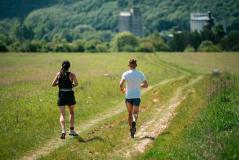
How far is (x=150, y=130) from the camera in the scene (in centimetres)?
2072

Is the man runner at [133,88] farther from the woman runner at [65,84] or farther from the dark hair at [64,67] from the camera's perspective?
the dark hair at [64,67]

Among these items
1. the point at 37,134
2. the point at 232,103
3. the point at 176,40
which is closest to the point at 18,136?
the point at 37,134

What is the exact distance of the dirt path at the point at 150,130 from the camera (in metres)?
16.7

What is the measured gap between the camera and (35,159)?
15961 millimetres

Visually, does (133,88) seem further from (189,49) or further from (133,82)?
(189,49)

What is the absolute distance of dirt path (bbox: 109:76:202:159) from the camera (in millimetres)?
16688

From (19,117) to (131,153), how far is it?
856cm

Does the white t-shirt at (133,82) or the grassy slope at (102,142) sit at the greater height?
the white t-shirt at (133,82)

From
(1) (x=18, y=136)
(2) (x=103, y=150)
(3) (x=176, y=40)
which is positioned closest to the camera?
(2) (x=103, y=150)

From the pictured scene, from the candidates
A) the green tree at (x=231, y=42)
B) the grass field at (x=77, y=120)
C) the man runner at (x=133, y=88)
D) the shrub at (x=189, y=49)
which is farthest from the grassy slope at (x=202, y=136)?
the shrub at (x=189, y=49)

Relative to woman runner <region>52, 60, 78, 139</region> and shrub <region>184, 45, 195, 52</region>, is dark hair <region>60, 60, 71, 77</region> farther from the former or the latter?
shrub <region>184, 45, 195, 52</region>

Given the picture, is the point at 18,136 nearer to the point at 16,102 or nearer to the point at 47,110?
the point at 47,110

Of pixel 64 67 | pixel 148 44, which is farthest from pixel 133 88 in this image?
pixel 148 44

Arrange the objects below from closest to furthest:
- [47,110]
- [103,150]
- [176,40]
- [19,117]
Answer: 1. [103,150]
2. [19,117]
3. [47,110]
4. [176,40]
